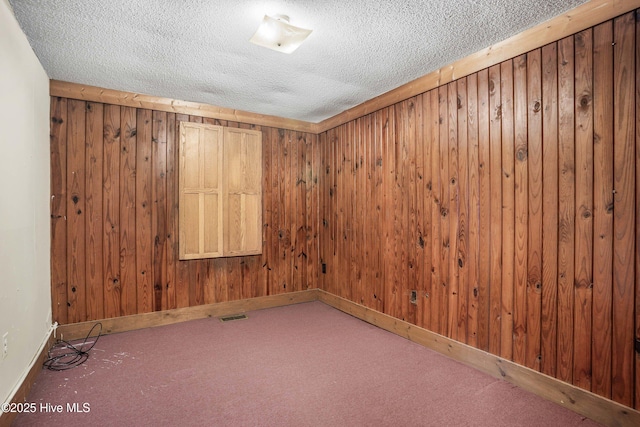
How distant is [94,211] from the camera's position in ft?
10.7

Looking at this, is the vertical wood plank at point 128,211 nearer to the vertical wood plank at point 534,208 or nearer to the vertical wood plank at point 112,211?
the vertical wood plank at point 112,211

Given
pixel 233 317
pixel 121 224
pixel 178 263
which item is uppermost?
pixel 121 224

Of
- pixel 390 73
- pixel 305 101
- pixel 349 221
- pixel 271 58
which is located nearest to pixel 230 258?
pixel 349 221

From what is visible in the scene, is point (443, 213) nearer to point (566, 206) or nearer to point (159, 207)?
point (566, 206)

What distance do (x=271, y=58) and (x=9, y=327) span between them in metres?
2.45

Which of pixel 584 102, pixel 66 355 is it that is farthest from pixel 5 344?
pixel 584 102

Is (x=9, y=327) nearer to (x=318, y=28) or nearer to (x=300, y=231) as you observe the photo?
(x=318, y=28)

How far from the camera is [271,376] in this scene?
243 cm

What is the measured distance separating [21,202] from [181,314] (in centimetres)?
193

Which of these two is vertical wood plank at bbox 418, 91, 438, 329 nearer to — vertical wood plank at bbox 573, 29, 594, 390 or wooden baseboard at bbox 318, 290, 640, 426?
wooden baseboard at bbox 318, 290, 640, 426

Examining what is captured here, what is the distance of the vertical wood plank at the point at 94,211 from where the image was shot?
3.23 meters

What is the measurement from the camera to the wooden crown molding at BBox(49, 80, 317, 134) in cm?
312

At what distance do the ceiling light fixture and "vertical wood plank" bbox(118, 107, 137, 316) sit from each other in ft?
6.23

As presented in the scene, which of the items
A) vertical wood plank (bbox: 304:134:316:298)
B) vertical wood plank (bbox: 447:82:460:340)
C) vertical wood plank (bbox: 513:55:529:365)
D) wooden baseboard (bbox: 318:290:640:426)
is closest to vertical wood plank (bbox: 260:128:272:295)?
vertical wood plank (bbox: 304:134:316:298)
